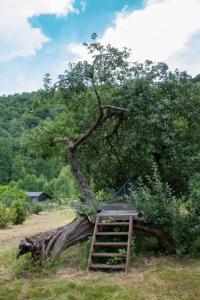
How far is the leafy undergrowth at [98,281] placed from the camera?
5.70m

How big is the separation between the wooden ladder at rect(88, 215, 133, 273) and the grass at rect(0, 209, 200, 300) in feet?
0.65

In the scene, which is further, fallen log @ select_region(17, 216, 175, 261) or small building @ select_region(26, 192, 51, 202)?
small building @ select_region(26, 192, 51, 202)

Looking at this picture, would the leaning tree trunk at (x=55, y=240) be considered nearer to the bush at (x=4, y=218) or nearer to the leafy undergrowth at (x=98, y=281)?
the leafy undergrowth at (x=98, y=281)

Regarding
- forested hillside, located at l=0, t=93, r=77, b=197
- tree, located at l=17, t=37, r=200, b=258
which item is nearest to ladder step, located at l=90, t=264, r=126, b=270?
tree, located at l=17, t=37, r=200, b=258

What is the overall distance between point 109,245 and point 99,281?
4.23 ft

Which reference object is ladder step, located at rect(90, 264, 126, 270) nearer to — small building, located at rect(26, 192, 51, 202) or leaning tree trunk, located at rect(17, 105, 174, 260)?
leaning tree trunk, located at rect(17, 105, 174, 260)

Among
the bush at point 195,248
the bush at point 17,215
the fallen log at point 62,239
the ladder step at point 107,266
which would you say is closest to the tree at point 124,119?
the fallen log at point 62,239

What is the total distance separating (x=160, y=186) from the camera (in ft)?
Answer: 25.8

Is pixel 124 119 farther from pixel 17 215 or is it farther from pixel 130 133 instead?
pixel 17 215

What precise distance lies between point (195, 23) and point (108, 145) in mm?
6545

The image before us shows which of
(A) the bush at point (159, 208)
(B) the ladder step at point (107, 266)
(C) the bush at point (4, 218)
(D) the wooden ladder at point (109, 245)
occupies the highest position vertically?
(A) the bush at point (159, 208)

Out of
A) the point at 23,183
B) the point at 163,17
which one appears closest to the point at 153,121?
the point at 163,17

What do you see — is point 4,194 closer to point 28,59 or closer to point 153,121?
point 28,59

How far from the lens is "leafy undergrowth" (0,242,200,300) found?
5.70 m
